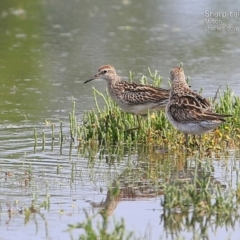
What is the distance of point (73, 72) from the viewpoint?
16.9 m

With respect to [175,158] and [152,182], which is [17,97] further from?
[152,182]

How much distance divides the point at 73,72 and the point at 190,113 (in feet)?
21.0

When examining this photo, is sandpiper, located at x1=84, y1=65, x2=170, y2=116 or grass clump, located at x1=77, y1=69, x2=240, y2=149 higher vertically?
sandpiper, located at x1=84, y1=65, x2=170, y2=116

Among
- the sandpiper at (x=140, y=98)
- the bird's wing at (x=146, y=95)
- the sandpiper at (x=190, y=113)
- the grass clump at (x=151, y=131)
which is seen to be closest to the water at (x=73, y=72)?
the grass clump at (x=151, y=131)

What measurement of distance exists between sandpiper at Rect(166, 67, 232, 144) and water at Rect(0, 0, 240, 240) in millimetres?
535

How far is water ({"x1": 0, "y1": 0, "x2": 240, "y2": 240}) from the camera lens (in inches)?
338

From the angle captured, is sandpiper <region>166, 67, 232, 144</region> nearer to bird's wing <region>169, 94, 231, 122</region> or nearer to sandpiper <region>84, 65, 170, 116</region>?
bird's wing <region>169, 94, 231, 122</region>

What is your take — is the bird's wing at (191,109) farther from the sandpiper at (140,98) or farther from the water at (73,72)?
the sandpiper at (140,98)

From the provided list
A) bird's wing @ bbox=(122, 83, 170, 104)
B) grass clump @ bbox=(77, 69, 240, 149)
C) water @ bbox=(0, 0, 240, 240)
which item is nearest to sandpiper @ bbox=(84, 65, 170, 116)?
bird's wing @ bbox=(122, 83, 170, 104)

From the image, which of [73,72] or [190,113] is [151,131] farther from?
[73,72]

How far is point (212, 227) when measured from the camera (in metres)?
7.83

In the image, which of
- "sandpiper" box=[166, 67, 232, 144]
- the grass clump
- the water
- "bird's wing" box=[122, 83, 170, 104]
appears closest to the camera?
the water

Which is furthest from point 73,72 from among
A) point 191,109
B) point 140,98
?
point 191,109

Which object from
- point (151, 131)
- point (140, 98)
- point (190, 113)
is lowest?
point (151, 131)
